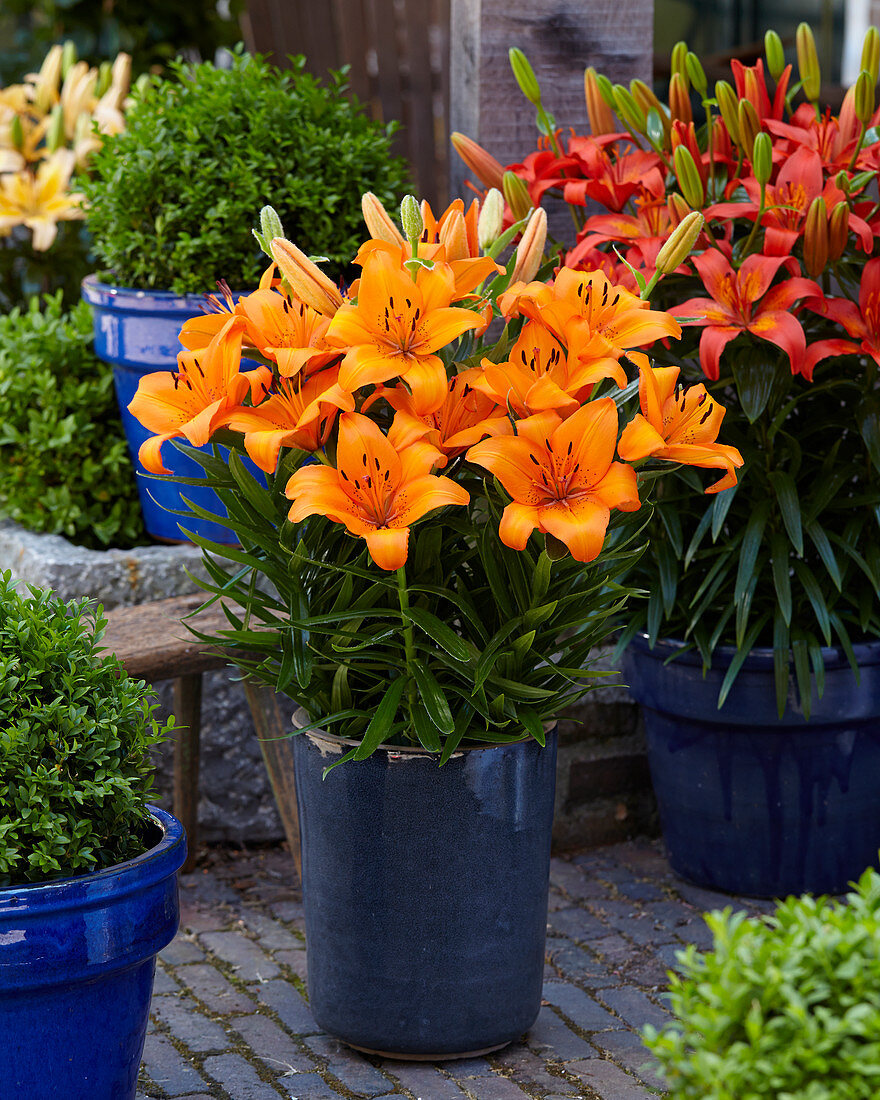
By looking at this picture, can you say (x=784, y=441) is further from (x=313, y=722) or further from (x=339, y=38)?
(x=339, y=38)

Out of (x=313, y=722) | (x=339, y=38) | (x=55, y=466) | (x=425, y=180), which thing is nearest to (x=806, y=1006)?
(x=313, y=722)

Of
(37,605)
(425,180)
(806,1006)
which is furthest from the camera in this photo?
(425,180)

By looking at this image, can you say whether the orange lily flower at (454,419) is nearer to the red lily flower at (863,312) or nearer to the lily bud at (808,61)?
the red lily flower at (863,312)

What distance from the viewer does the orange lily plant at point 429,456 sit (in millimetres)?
1604

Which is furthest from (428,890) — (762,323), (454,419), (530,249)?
(762,323)

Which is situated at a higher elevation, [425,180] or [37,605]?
[425,180]

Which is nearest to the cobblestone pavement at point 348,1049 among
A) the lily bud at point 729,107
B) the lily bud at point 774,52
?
the lily bud at point 729,107

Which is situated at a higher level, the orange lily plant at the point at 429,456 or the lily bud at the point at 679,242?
the lily bud at the point at 679,242

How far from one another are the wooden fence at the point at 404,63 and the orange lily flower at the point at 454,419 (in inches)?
85.3

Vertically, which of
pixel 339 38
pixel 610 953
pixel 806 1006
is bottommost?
pixel 610 953

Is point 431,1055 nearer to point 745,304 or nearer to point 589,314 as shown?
point 589,314

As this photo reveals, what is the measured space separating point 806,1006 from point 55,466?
2169 mm

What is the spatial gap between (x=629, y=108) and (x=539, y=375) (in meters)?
0.85

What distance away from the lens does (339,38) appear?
4.27m
